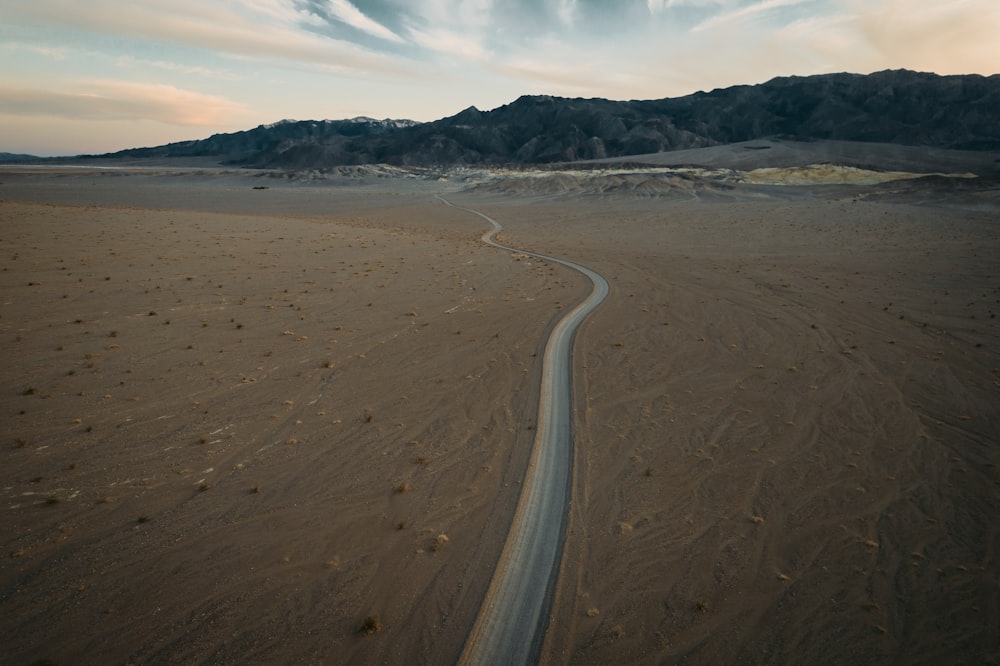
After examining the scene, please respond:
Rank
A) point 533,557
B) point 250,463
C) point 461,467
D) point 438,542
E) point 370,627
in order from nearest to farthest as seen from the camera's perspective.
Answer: point 370,627
point 533,557
point 438,542
point 250,463
point 461,467

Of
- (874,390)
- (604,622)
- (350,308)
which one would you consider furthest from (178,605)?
(874,390)

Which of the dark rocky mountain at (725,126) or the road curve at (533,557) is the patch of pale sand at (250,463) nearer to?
the road curve at (533,557)

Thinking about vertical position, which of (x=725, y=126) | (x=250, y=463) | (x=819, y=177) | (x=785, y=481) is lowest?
(x=785, y=481)

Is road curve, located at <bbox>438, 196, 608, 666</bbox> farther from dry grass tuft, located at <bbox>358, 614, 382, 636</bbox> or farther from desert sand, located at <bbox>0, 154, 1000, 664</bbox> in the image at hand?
dry grass tuft, located at <bbox>358, 614, 382, 636</bbox>

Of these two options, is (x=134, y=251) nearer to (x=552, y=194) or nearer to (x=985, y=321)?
(x=985, y=321)

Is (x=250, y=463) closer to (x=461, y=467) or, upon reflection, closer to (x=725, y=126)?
(x=461, y=467)

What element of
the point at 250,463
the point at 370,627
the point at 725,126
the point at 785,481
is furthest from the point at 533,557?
the point at 725,126
